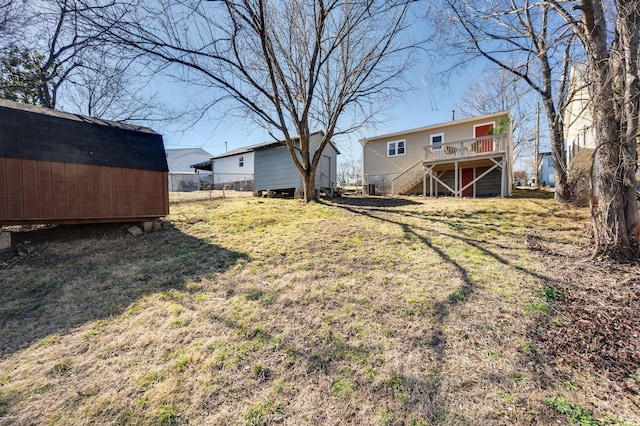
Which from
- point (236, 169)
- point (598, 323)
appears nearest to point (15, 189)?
point (598, 323)

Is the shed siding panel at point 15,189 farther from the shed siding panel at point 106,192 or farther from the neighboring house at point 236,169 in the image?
the neighboring house at point 236,169

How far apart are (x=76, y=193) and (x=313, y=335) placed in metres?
6.41

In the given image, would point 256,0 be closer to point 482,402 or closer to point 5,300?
point 5,300

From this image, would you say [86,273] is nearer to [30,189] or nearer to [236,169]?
[30,189]

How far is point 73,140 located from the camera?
19.7 feet

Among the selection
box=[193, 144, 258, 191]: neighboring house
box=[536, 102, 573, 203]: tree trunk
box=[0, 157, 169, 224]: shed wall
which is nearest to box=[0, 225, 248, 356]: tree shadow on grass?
box=[0, 157, 169, 224]: shed wall

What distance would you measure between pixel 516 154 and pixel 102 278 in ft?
93.8

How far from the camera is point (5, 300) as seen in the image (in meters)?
3.88

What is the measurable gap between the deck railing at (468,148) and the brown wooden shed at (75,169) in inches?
463

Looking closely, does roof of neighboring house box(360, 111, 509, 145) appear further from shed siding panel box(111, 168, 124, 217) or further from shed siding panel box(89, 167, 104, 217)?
shed siding panel box(89, 167, 104, 217)

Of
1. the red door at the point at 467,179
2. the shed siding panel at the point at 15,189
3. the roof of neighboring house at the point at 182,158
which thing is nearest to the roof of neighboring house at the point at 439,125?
the red door at the point at 467,179

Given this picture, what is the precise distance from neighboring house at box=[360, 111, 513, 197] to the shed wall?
1183 cm

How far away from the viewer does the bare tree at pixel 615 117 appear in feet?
12.5

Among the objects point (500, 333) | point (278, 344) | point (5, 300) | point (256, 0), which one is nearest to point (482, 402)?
point (500, 333)
